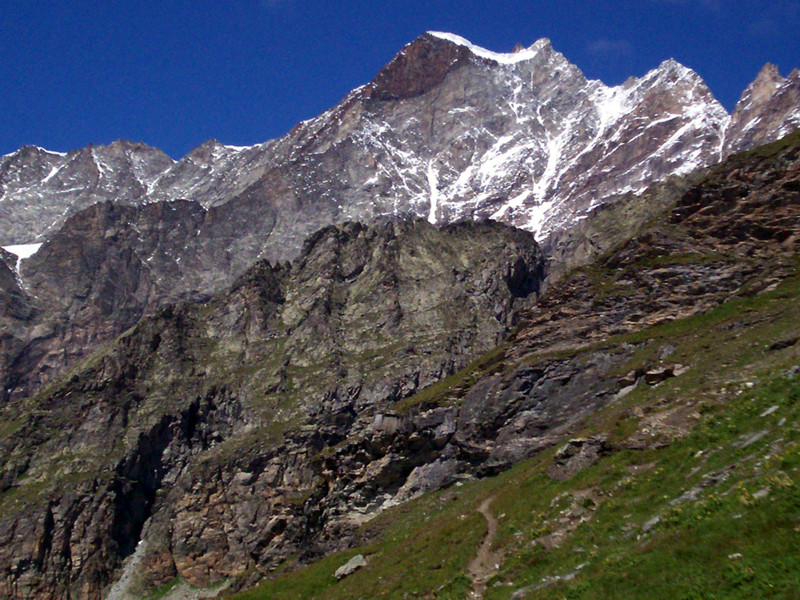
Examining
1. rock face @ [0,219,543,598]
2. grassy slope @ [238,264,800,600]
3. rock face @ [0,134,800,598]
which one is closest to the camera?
grassy slope @ [238,264,800,600]

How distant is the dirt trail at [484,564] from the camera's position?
3161 centimetres

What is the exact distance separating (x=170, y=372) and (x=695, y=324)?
14246 centimetres

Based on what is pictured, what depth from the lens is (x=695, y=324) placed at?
2355 inches

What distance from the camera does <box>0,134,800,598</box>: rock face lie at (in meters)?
66.8

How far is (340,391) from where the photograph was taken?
154250mm

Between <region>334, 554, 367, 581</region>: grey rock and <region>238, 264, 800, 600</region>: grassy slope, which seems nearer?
<region>238, 264, 800, 600</region>: grassy slope

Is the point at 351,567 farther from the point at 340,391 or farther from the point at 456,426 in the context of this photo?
the point at 340,391

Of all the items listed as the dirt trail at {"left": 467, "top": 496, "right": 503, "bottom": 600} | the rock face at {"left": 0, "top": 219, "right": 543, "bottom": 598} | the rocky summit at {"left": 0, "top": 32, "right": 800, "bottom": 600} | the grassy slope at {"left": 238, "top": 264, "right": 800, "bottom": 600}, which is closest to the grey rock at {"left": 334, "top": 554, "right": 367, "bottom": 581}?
the rocky summit at {"left": 0, "top": 32, "right": 800, "bottom": 600}

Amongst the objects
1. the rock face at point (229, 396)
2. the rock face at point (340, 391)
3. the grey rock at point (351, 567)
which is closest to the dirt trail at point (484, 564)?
the rock face at point (340, 391)

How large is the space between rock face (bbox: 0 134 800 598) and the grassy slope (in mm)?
3574

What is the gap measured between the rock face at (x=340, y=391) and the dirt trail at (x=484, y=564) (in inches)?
190

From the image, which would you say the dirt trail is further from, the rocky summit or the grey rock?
the grey rock

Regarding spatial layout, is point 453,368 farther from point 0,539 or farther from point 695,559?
point 695,559

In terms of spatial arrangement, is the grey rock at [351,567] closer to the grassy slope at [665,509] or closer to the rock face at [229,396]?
the grassy slope at [665,509]
